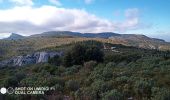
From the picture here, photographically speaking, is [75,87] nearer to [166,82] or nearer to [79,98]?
[79,98]

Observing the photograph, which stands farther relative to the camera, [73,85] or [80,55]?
[80,55]

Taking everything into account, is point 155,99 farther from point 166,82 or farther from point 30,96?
point 30,96

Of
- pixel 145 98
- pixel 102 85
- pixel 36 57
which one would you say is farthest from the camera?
pixel 36 57

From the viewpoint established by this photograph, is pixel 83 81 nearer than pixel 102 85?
No

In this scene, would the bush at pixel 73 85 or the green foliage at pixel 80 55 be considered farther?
the green foliage at pixel 80 55

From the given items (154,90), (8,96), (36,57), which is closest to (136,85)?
(154,90)

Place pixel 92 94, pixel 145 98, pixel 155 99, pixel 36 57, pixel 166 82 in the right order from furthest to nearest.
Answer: pixel 36 57
pixel 166 82
pixel 92 94
pixel 145 98
pixel 155 99

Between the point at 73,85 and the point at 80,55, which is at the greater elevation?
the point at 73,85

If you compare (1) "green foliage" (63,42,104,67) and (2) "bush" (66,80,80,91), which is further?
(1) "green foliage" (63,42,104,67)

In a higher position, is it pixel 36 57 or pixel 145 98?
pixel 145 98
